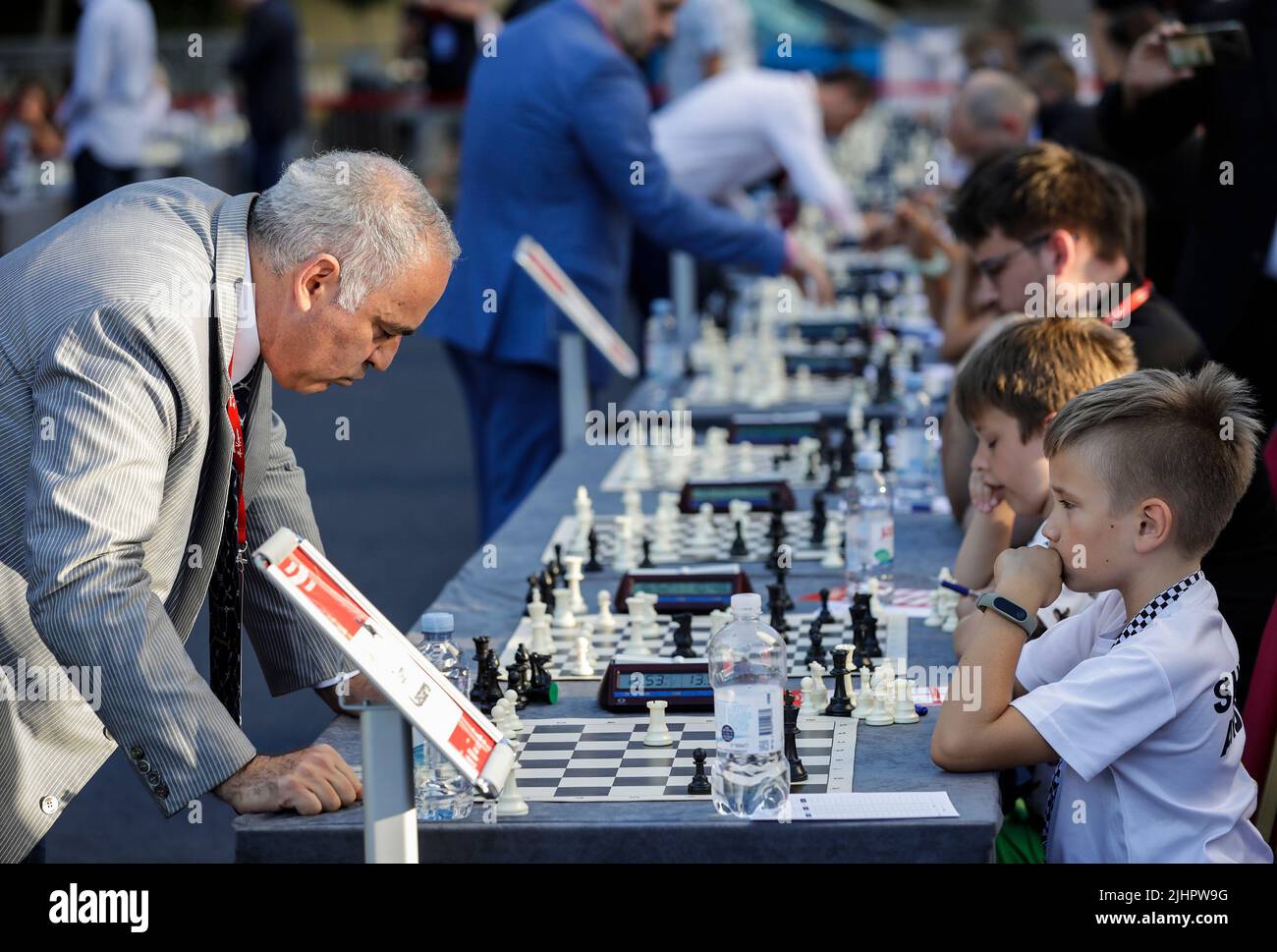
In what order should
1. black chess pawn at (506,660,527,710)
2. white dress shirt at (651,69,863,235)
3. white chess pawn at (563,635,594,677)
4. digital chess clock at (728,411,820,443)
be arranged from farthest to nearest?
white dress shirt at (651,69,863,235)
digital chess clock at (728,411,820,443)
white chess pawn at (563,635,594,677)
black chess pawn at (506,660,527,710)

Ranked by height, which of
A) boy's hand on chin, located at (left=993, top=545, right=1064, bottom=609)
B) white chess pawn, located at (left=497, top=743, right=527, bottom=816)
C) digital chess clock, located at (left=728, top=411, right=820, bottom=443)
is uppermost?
digital chess clock, located at (left=728, top=411, right=820, bottom=443)

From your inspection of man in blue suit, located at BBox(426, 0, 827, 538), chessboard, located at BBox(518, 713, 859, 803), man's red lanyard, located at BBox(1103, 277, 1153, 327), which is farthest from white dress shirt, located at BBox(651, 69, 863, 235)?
chessboard, located at BBox(518, 713, 859, 803)

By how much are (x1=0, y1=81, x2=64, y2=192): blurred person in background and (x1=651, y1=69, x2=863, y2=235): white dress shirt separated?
688 centimetres

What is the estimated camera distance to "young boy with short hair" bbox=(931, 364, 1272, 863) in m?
2.40

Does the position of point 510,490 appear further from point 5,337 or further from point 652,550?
point 5,337

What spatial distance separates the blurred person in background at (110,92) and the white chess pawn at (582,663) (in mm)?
9133

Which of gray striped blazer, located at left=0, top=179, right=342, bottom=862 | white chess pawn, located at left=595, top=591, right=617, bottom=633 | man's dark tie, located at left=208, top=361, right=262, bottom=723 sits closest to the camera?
gray striped blazer, located at left=0, top=179, right=342, bottom=862

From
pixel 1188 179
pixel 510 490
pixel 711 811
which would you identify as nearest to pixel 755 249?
pixel 510 490

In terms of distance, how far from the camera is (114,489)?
221cm

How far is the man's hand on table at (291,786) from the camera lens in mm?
2322

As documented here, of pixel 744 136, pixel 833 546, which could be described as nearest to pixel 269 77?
pixel 744 136

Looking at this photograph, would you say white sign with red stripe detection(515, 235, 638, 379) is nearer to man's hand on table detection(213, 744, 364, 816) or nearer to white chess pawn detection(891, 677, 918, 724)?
white chess pawn detection(891, 677, 918, 724)

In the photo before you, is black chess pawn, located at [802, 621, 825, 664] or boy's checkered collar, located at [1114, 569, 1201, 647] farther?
black chess pawn, located at [802, 621, 825, 664]

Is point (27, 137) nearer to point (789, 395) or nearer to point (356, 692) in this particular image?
point (789, 395)
